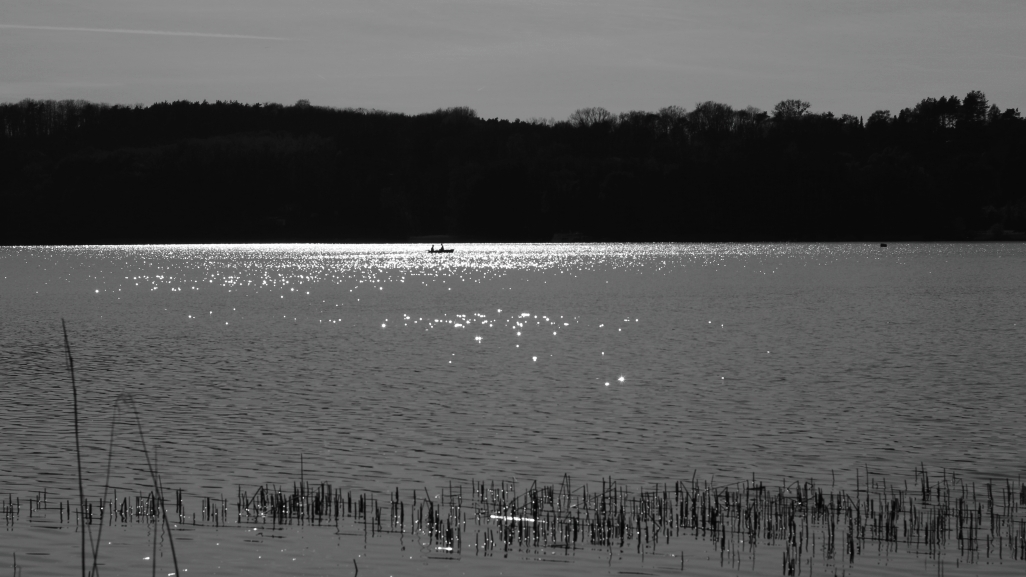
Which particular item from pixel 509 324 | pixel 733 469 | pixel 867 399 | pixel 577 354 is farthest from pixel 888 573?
pixel 509 324

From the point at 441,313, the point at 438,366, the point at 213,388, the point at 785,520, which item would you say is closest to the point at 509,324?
the point at 441,313

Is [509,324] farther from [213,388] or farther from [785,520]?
[785,520]

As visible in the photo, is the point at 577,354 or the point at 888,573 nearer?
the point at 888,573

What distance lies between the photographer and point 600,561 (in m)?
17.4

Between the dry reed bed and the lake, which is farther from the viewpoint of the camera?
the lake

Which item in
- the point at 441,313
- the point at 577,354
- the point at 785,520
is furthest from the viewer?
the point at 441,313

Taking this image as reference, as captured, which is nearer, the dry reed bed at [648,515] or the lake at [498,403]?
the dry reed bed at [648,515]

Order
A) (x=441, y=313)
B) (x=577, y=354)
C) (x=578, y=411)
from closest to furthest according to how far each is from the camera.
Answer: (x=578, y=411) < (x=577, y=354) < (x=441, y=313)

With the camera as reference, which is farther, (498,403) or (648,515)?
(498,403)

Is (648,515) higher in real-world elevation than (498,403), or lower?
higher

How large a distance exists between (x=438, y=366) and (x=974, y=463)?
79.0ft

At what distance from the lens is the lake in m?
23.0

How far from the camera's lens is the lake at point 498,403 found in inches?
905

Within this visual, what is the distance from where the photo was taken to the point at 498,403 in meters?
35.0
